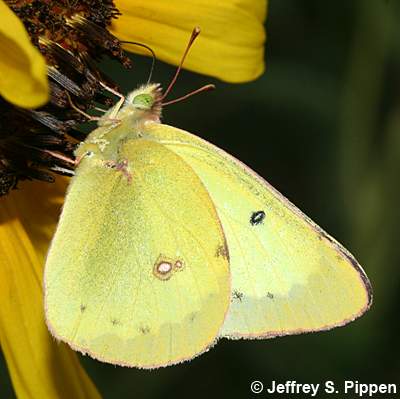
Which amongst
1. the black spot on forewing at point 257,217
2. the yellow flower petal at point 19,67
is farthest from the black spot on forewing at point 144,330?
the yellow flower petal at point 19,67

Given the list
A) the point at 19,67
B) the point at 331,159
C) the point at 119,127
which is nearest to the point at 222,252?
the point at 119,127

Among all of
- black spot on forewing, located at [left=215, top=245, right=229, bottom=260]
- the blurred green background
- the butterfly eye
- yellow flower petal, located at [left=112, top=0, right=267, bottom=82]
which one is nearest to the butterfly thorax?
the butterfly eye

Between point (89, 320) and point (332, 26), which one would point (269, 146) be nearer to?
point (332, 26)

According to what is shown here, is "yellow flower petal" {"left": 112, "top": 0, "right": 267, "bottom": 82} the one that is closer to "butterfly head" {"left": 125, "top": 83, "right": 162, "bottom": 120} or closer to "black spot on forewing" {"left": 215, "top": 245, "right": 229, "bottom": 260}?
"butterfly head" {"left": 125, "top": 83, "right": 162, "bottom": 120}

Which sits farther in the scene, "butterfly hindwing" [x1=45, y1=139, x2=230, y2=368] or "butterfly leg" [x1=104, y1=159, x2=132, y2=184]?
"butterfly leg" [x1=104, y1=159, x2=132, y2=184]

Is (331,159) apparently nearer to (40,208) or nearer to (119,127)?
(40,208)

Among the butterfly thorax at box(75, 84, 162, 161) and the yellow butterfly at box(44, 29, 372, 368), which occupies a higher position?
the butterfly thorax at box(75, 84, 162, 161)

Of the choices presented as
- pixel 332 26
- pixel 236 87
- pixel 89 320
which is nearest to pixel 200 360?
pixel 236 87

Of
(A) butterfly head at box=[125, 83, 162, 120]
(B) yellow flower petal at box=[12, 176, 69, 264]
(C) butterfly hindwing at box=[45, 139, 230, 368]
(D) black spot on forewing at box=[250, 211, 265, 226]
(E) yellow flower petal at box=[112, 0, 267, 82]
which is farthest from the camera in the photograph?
(E) yellow flower petal at box=[112, 0, 267, 82]
